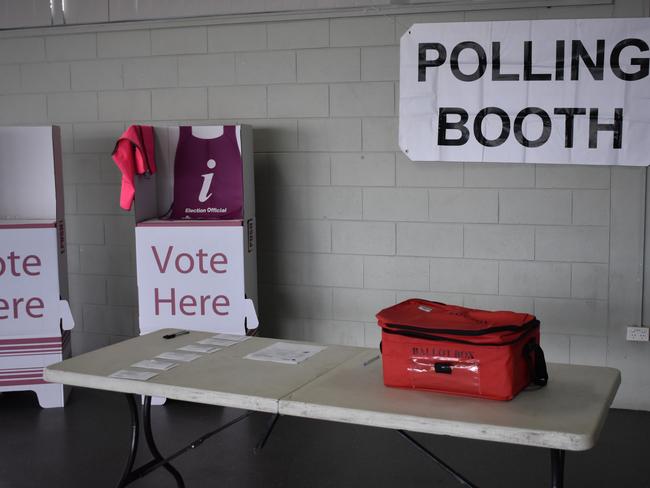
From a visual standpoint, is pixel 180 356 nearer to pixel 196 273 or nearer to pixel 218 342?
pixel 218 342

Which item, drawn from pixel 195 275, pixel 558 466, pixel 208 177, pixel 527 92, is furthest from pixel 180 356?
pixel 527 92

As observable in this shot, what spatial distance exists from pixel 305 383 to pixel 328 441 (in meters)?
1.46

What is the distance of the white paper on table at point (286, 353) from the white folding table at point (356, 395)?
4 cm

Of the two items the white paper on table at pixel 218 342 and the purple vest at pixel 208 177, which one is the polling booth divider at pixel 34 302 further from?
the white paper on table at pixel 218 342

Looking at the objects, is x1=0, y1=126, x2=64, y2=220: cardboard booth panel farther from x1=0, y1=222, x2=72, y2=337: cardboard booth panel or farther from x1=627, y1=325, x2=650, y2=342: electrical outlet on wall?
x1=627, y1=325, x2=650, y2=342: electrical outlet on wall

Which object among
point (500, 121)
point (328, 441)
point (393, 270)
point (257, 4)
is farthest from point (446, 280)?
point (257, 4)

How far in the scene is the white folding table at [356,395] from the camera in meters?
1.81

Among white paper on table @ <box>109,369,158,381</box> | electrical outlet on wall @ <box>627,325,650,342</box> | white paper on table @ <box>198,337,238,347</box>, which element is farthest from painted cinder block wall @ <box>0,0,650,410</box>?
white paper on table @ <box>109,369,158,381</box>

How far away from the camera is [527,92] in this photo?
385 centimetres

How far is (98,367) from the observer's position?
237cm

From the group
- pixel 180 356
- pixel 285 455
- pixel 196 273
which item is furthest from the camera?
pixel 196 273

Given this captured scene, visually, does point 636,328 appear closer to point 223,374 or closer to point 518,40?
point 518,40

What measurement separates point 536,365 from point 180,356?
113cm

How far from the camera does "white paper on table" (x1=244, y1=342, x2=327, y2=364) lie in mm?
2438
